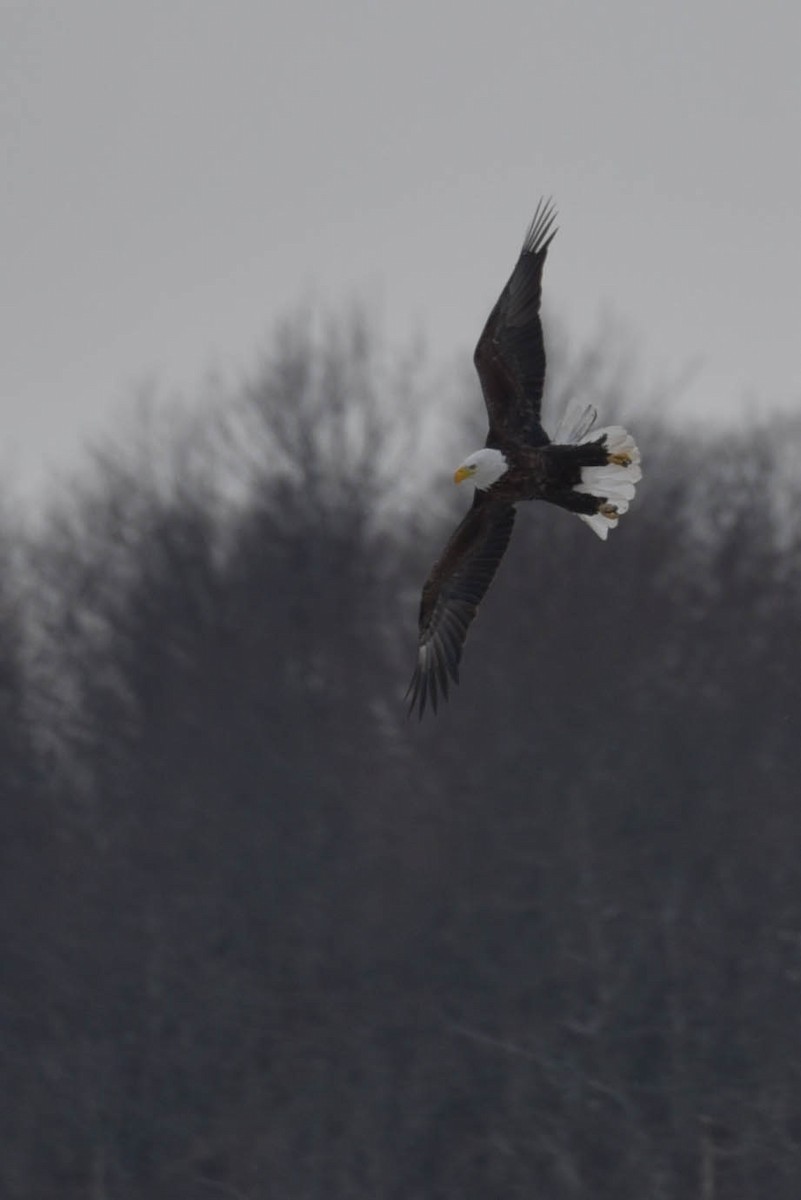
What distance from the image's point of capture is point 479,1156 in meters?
20.2

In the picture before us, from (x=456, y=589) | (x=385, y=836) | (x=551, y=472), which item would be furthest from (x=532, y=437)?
(x=385, y=836)

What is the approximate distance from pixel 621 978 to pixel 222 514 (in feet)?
26.6

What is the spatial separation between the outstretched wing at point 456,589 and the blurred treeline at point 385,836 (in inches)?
310

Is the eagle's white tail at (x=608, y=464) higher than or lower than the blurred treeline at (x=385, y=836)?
lower

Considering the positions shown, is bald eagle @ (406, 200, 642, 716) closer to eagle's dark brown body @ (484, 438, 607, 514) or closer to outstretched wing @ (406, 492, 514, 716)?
eagle's dark brown body @ (484, 438, 607, 514)

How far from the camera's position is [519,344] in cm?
1130

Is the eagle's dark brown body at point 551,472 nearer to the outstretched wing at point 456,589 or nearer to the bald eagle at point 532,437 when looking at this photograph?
the bald eagle at point 532,437

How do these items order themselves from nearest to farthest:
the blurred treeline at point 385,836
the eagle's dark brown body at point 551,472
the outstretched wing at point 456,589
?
the eagle's dark brown body at point 551,472 → the outstretched wing at point 456,589 → the blurred treeline at point 385,836

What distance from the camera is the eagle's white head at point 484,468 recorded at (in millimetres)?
11211

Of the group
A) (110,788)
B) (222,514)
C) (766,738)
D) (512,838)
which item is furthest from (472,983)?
(222,514)

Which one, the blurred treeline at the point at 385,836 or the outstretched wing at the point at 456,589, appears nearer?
the outstretched wing at the point at 456,589

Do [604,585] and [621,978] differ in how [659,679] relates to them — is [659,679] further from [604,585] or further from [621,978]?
→ [621,978]

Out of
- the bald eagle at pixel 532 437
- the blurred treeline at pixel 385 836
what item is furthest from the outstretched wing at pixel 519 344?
the blurred treeline at pixel 385 836

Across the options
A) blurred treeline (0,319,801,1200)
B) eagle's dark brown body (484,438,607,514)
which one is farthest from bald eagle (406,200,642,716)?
blurred treeline (0,319,801,1200)
